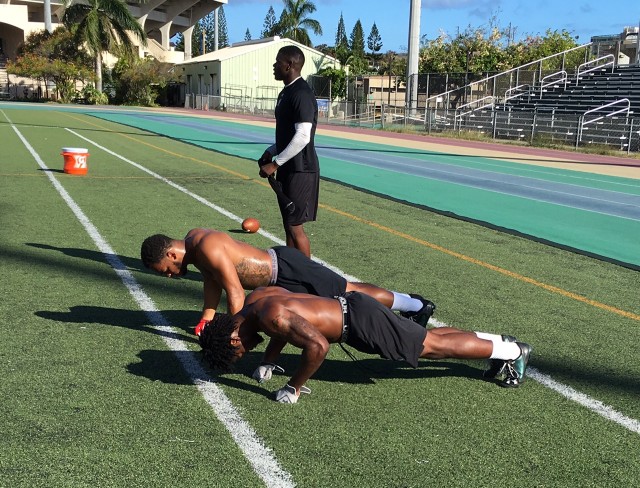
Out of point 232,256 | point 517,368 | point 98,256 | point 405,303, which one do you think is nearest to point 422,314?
point 405,303

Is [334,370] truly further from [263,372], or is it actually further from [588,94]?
[588,94]

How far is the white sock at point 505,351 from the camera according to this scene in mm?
4211

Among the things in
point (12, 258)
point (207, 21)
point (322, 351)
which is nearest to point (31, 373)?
point (322, 351)

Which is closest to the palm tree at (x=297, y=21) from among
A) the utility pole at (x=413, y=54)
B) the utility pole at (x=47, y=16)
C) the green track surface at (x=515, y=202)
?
the utility pole at (x=47, y=16)

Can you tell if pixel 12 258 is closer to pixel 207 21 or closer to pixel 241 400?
pixel 241 400

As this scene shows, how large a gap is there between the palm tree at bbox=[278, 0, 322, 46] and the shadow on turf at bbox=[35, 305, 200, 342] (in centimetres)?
7706

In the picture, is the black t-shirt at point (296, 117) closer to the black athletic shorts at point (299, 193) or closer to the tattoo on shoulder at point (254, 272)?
the black athletic shorts at point (299, 193)

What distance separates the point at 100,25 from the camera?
6369 centimetres

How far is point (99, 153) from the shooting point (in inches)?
724

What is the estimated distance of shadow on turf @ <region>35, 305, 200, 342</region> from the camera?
511 centimetres

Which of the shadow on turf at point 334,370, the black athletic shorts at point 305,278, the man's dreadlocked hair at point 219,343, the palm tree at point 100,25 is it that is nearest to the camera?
the man's dreadlocked hair at point 219,343

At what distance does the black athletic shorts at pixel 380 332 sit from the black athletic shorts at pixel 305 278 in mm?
602

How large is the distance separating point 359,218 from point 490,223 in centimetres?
204

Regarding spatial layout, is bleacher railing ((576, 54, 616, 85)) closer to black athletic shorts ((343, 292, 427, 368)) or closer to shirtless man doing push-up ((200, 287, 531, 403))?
shirtless man doing push-up ((200, 287, 531, 403))
